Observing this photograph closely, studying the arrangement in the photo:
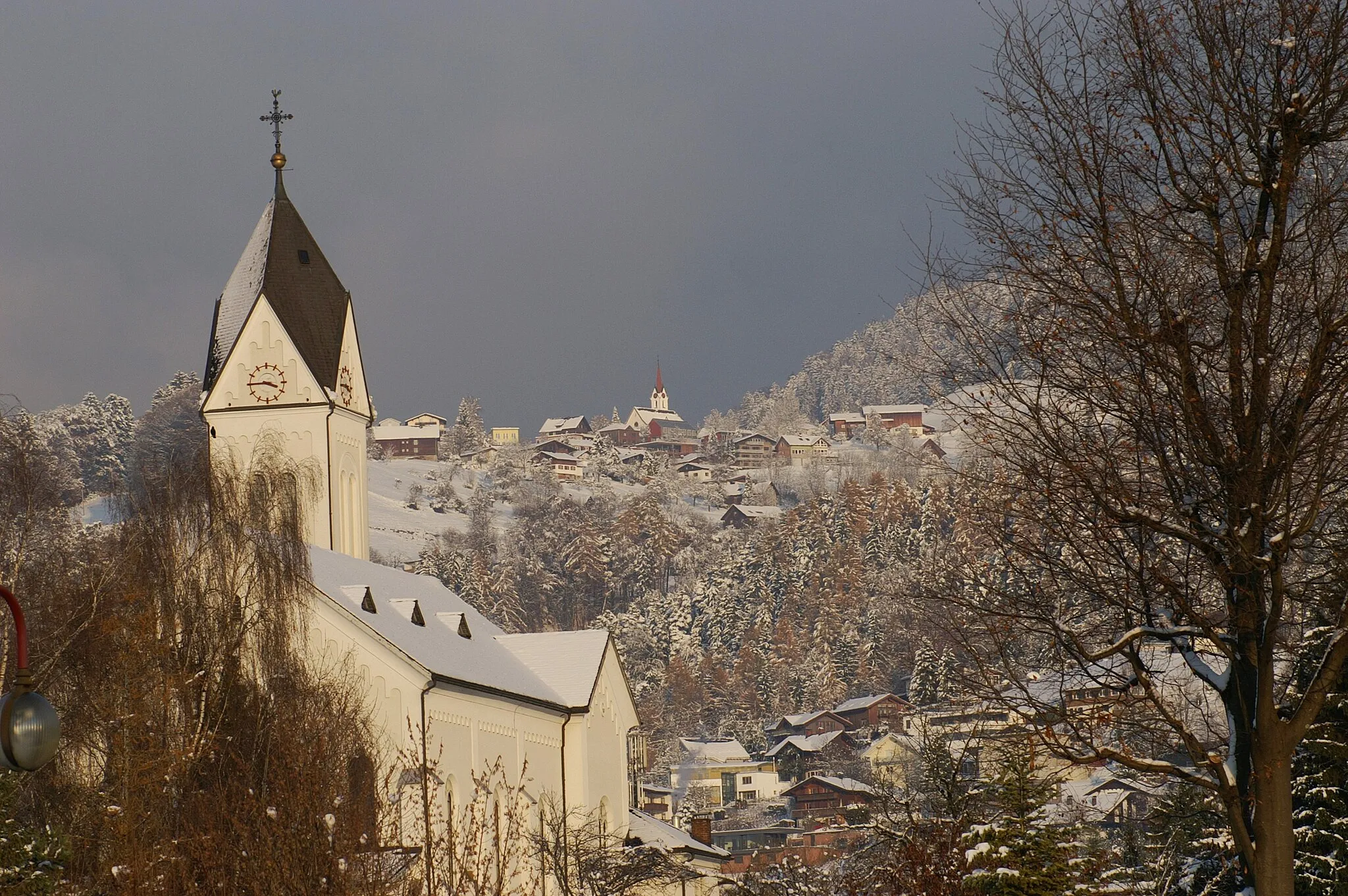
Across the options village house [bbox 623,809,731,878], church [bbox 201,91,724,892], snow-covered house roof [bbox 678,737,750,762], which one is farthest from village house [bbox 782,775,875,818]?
church [bbox 201,91,724,892]

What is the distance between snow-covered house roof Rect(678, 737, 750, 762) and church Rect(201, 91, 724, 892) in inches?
4300

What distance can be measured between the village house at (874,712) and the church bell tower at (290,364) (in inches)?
4627

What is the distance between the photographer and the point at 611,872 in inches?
1608

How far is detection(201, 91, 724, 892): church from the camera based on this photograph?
132 feet

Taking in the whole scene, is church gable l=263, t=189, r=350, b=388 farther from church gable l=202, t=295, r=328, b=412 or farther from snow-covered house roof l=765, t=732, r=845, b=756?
snow-covered house roof l=765, t=732, r=845, b=756

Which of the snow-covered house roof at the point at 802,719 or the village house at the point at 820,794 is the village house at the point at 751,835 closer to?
the village house at the point at 820,794

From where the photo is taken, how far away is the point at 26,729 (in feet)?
33.7

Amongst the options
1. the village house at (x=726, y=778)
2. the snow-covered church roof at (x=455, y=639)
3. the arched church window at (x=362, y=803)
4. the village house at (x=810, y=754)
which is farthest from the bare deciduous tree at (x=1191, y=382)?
the village house at (x=810, y=754)

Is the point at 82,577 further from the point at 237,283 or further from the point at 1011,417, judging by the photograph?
the point at 1011,417

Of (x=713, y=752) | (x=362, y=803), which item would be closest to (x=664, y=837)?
(x=362, y=803)

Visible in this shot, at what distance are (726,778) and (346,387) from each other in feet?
359

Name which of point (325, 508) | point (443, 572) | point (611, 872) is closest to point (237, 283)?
point (325, 508)

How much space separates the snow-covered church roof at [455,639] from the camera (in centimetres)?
4109

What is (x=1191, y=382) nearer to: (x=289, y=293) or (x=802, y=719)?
(x=289, y=293)
